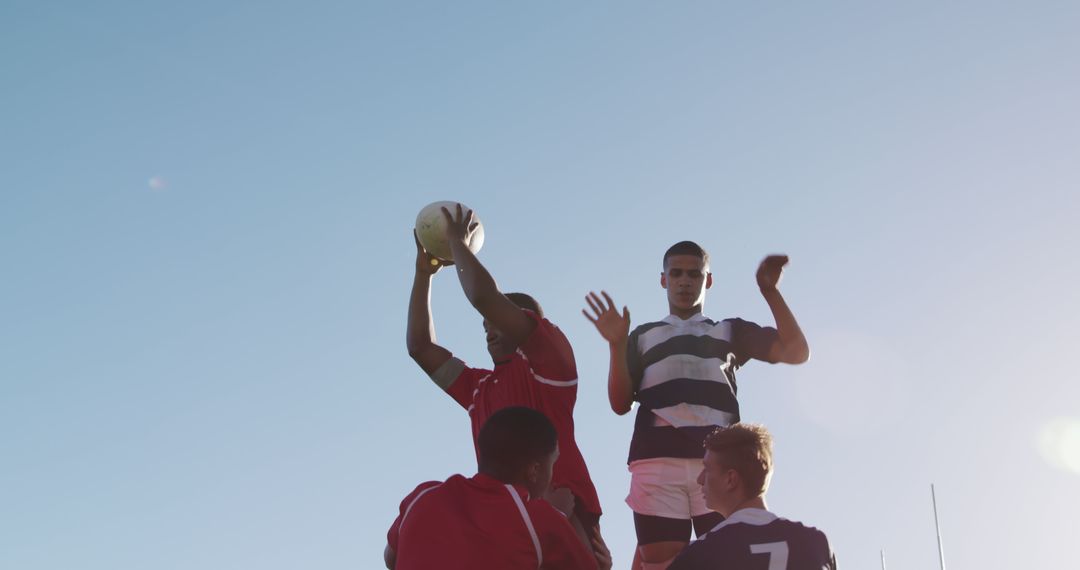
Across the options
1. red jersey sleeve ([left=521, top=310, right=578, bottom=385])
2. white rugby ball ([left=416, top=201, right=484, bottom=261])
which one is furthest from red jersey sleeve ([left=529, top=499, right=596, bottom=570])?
white rugby ball ([left=416, top=201, right=484, bottom=261])

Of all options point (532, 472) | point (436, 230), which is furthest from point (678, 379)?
point (532, 472)

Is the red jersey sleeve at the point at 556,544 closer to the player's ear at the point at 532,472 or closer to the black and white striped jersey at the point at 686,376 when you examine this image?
the player's ear at the point at 532,472

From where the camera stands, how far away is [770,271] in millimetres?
7598

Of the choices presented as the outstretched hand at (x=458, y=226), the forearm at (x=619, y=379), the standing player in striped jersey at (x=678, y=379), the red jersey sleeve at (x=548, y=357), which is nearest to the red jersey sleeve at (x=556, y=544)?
the red jersey sleeve at (x=548, y=357)

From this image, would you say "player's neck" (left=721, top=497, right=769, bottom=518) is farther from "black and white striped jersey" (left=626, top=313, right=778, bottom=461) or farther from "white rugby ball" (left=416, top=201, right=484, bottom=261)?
"white rugby ball" (left=416, top=201, right=484, bottom=261)

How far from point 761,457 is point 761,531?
23.4 inches

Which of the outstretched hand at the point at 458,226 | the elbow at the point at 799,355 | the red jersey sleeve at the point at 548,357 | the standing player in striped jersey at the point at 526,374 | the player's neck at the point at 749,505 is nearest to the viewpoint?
the player's neck at the point at 749,505

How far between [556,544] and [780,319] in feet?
10.8

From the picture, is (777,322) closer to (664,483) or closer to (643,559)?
(664,483)

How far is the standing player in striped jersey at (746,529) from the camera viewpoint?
504cm

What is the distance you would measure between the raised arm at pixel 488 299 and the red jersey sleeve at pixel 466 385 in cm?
71

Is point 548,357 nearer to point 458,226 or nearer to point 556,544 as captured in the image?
point 458,226

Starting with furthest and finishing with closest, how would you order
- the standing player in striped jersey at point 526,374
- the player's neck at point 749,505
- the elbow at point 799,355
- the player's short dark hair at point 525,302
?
the elbow at point 799,355
the player's short dark hair at point 525,302
the standing player in striped jersey at point 526,374
the player's neck at point 749,505

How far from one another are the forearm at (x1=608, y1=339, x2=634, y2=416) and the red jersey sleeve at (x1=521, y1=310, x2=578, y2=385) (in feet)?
2.96
